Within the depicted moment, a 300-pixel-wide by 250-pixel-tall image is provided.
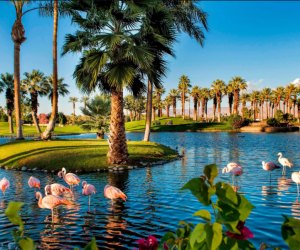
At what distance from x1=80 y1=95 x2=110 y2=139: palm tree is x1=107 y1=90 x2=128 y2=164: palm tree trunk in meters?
22.0

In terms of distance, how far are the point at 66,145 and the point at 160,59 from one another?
12495mm

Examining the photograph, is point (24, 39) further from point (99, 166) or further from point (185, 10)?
point (99, 166)

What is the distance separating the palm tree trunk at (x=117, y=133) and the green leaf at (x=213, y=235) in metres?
20.1

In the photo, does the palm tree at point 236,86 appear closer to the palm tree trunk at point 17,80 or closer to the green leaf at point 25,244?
the palm tree trunk at point 17,80

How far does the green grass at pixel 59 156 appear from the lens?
21.8 meters

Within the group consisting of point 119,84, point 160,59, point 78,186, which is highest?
point 160,59

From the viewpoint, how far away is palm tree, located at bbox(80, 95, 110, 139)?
43781 millimetres

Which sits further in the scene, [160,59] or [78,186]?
[160,59]

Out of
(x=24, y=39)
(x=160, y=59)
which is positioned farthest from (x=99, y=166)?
(x=24, y=39)

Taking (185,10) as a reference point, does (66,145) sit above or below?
below

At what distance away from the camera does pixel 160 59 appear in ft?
71.4

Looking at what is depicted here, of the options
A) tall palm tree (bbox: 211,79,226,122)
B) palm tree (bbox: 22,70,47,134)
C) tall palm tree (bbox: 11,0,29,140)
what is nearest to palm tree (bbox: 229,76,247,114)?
tall palm tree (bbox: 211,79,226,122)

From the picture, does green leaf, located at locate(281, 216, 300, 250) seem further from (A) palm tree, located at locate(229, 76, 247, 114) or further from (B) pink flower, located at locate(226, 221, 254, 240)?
(A) palm tree, located at locate(229, 76, 247, 114)

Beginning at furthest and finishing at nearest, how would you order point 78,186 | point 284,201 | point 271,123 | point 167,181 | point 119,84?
1. point 271,123
2. point 119,84
3. point 167,181
4. point 78,186
5. point 284,201
